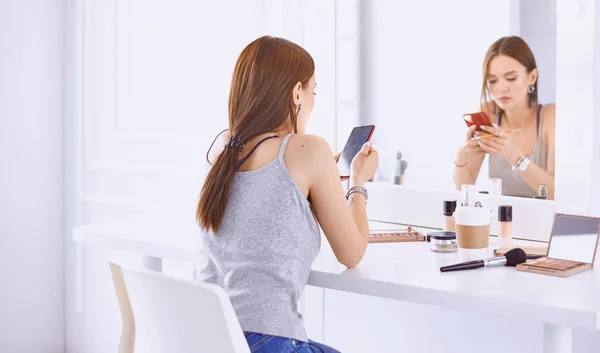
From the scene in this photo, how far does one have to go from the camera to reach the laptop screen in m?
1.38

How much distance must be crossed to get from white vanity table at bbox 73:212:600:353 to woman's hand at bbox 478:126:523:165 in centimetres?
20

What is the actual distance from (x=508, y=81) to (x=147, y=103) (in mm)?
1284

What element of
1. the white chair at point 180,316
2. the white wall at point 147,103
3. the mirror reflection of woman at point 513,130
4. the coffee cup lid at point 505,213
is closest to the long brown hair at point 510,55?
the mirror reflection of woman at point 513,130

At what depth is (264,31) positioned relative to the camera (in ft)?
7.19

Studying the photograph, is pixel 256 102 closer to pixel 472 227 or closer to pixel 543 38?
pixel 472 227

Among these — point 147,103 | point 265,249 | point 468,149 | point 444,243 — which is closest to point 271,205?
point 265,249

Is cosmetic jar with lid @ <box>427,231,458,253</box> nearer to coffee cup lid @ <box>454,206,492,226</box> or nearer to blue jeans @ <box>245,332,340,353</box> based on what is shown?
coffee cup lid @ <box>454,206,492,226</box>

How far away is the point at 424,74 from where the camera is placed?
1.86m

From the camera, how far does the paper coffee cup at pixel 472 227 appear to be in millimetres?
1543

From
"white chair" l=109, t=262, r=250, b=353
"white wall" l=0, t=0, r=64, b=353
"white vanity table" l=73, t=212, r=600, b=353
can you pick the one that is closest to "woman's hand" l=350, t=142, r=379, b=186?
"white vanity table" l=73, t=212, r=600, b=353

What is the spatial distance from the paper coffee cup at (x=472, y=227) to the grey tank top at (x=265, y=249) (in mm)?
375

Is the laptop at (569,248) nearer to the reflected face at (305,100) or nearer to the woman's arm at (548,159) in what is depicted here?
the woman's arm at (548,159)

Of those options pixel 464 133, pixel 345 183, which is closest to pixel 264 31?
pixel 345 183

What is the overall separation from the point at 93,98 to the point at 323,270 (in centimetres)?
156
